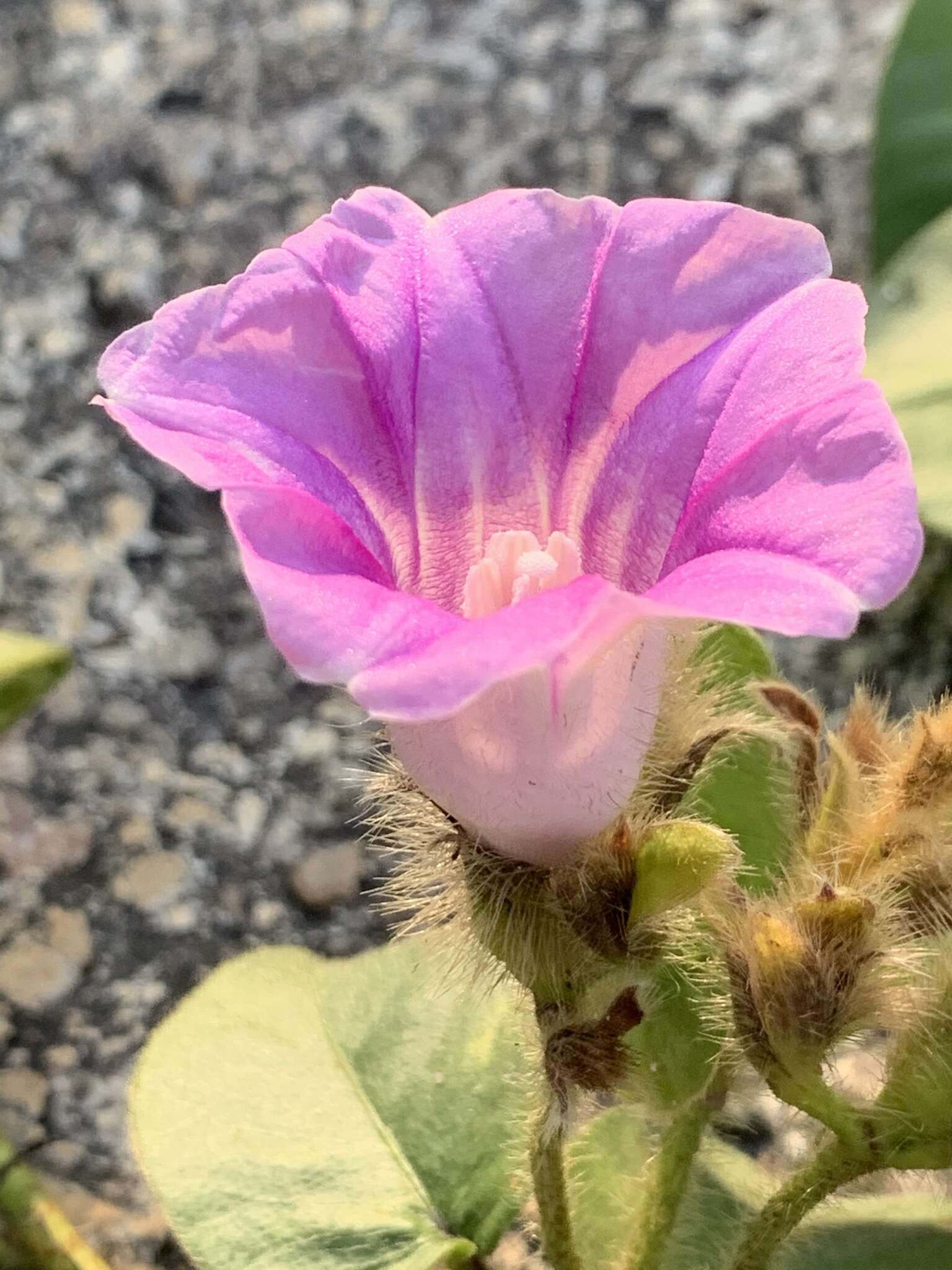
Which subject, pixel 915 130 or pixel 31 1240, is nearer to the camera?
pixel 31 1240

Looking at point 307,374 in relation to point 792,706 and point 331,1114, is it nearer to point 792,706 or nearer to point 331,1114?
point 792,706

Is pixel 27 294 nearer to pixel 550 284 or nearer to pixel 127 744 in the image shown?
pixel 127 744

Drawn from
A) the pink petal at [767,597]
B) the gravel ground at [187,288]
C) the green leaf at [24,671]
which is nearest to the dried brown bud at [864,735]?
the pink petal at [767,597]

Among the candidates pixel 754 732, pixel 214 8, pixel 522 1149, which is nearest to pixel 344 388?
pixel 754 732

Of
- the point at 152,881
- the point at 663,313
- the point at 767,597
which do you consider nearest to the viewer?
the point at 767,597

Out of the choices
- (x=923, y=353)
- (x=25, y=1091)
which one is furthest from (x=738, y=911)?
(x=25, y=1091)

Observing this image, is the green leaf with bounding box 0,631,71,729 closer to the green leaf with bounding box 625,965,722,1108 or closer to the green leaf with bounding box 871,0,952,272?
the green leaf with bounding box 625,965,722,1108

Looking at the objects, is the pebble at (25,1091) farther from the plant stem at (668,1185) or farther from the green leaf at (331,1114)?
the plant stem at (668,1185)
